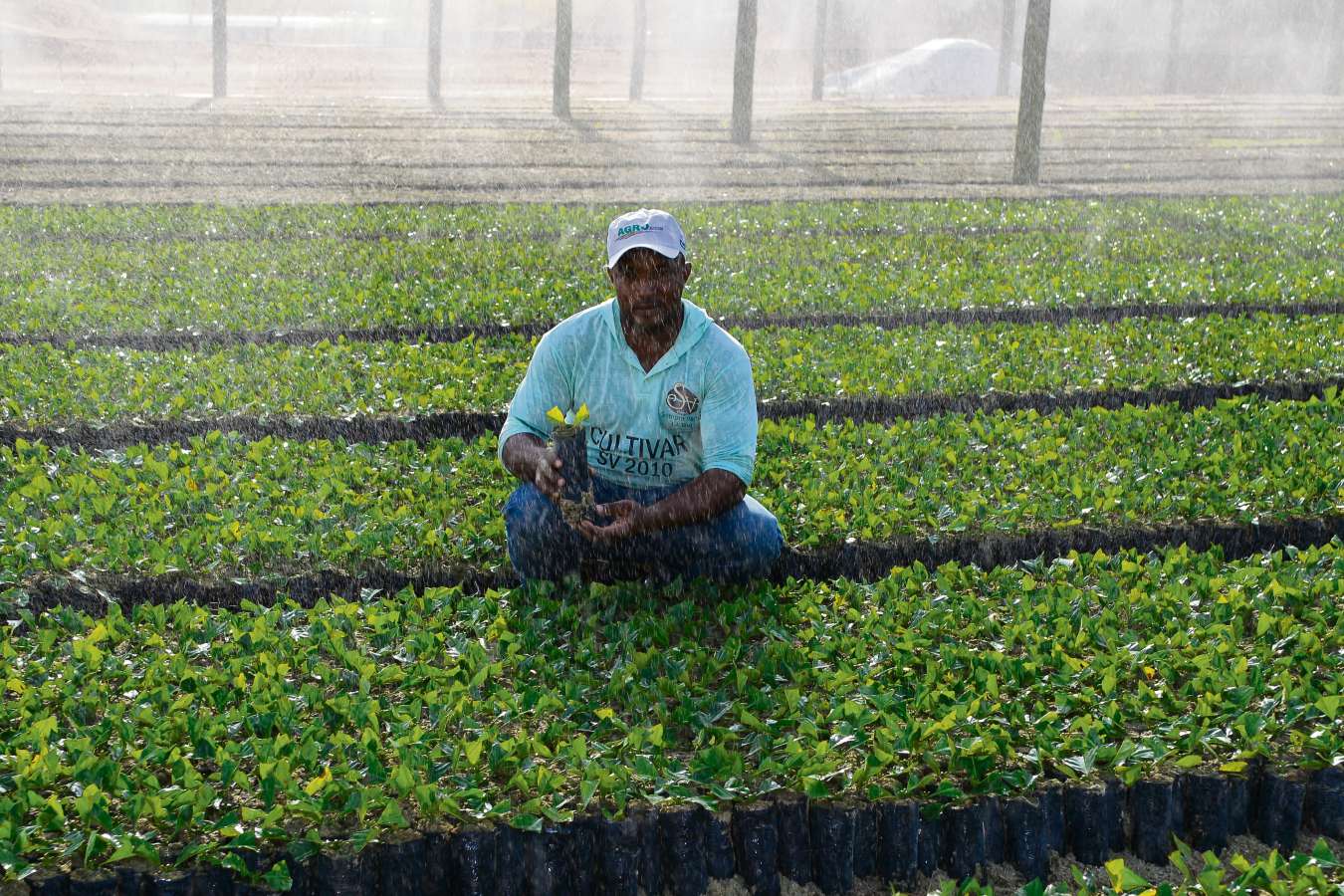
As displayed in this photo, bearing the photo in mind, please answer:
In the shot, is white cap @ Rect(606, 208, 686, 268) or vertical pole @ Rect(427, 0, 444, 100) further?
vertical pole @ Rect(427, 0, 444, 100)

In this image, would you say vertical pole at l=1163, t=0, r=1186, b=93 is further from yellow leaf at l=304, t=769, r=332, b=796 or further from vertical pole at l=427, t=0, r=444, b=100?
yellow leaf at l=304, t=769, r=332, b=796

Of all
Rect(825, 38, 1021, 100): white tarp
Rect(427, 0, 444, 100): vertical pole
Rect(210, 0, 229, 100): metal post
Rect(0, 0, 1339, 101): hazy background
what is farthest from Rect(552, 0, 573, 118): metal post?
Rect(825, 38, 1021, 100): white tarp

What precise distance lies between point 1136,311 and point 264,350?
620cm

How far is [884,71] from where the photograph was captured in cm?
4541

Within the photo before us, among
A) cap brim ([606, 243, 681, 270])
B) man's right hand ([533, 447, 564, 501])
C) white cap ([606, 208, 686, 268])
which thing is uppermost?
white cap ([606, 208, 686, 268])

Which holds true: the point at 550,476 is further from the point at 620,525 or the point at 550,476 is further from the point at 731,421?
the point at 731,421

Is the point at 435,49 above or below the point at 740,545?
above

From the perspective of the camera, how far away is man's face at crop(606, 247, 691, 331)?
446 centimetres

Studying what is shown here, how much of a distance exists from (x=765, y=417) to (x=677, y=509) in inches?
135

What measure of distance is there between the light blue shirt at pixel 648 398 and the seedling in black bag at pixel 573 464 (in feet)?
0.36

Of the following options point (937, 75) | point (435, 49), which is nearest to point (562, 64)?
point (435, 49)

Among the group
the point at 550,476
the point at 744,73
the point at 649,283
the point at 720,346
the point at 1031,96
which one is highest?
the point at 744,73

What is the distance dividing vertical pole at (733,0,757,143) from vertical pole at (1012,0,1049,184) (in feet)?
21.0

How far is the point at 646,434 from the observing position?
190 inches
